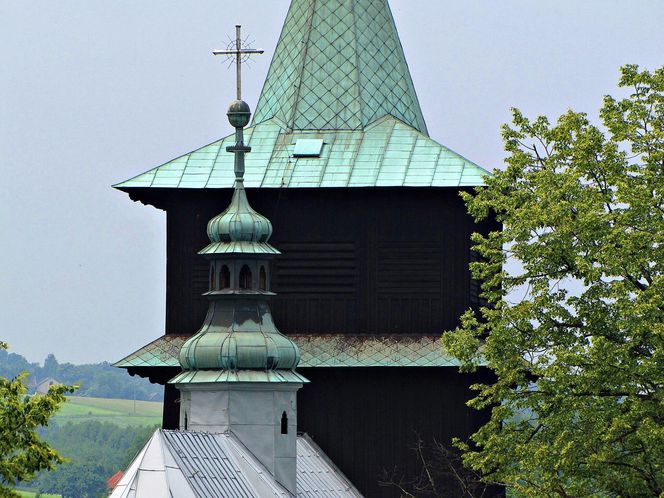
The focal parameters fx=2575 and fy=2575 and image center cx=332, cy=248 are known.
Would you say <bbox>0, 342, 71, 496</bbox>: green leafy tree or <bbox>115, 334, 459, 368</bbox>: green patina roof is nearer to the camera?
<bbox>0, 342, 71, 496</bbox>: green leafy tree

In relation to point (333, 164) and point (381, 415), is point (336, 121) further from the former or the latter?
point (381, 415)

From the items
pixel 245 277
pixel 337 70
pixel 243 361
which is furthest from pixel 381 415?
pixel 337 70

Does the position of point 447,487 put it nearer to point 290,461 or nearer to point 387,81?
point 290,461

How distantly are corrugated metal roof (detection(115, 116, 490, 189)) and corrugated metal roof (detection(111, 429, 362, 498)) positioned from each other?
19.2ft

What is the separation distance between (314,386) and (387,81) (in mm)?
7054

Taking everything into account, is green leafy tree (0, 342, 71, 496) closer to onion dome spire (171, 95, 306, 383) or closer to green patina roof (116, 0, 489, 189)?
onion dome spire (171, 95, 306, 383)

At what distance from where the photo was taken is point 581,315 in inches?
1678

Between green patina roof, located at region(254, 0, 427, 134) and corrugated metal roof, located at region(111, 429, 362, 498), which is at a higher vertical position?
green patina roof, located at region(254, 0, 427, 134)

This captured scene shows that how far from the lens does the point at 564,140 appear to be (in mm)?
44062

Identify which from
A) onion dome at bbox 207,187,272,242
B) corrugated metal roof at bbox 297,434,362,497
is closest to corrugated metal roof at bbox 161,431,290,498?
corrugated metal roof at bbox 297,434,362,497

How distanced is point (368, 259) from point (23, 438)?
1493cm

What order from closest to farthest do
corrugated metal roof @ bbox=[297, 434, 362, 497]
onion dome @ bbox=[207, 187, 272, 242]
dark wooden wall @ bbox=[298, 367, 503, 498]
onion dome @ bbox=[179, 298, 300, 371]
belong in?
onion dome @ bbox=[179, 298, 300, 371], onion dome @ bbox=[207, 187, 272, 242], corrugated metal roof @ bbox=[297, 434, 362, 497], dark wooden wall @ bbox=[298, 367, 503, 498]

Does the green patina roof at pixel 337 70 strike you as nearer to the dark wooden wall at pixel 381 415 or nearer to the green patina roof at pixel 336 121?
the green patina roof at pixel 336 121

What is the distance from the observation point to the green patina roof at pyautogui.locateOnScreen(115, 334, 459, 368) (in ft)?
167
